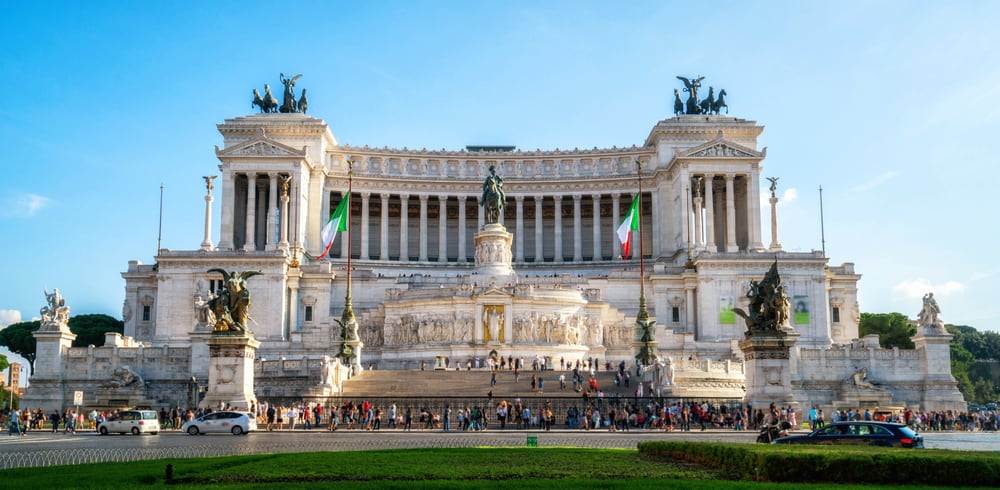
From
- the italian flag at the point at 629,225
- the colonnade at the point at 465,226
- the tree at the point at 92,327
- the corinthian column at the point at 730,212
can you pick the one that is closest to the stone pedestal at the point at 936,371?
the italian flag at the point at 629,225

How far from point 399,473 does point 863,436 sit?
14310mm

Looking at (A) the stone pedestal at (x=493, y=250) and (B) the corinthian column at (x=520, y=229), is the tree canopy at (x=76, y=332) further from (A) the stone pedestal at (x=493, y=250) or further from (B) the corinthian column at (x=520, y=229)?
(B) the corinthian column at (x=520, y=229)

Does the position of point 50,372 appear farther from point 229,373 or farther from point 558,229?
point 558,229

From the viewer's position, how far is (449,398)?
4606cm

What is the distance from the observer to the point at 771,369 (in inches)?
1644

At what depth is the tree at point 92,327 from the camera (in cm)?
9994

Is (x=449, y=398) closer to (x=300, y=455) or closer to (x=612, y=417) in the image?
(x=612, y=417)

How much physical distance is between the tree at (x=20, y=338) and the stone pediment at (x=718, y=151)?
235ft

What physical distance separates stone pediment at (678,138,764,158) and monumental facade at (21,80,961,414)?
155mm

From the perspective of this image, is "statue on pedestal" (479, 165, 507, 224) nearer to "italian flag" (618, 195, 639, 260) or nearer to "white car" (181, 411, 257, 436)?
"italian flag" (618, 195, 639, 260)

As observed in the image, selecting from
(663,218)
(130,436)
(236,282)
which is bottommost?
(130,436)

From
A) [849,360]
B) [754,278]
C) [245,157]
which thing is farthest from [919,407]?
[245,157]

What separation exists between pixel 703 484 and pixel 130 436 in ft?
96.1

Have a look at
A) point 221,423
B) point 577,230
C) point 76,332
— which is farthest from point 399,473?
point 76,332
